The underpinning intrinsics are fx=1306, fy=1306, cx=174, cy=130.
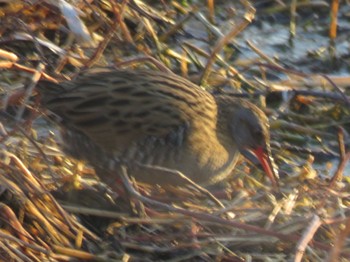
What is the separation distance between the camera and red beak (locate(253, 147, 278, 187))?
6234 mm

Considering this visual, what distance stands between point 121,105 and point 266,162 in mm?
830

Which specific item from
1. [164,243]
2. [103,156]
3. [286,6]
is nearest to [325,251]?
[164,243]

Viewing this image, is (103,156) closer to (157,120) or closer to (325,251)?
(157,120)

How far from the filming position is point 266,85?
7438 millimetres

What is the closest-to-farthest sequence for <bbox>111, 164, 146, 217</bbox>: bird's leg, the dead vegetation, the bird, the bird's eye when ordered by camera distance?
the dead vegetation < <bbox>111, 164, 146, 217</bbox>: bird's leg < the bird < the bird's eye

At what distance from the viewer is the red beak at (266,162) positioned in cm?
623

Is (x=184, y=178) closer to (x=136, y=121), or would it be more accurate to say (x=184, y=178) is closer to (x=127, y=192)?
(x=127, y=192)

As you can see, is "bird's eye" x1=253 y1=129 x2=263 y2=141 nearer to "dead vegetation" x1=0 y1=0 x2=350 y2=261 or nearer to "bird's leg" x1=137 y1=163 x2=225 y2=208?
"dead vegetation" x1=0 y1=0 x2=350 y2=261

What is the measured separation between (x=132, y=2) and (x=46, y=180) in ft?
6.63

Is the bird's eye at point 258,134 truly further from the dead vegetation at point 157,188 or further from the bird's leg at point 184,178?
the bird's leg at point 184,178

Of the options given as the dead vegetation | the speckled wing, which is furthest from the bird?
the dead vegetation

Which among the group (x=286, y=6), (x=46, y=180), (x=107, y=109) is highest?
(x=286, y=6)

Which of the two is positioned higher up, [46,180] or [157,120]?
[157,120]

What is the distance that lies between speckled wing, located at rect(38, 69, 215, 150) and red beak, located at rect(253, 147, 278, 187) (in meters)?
0.38
